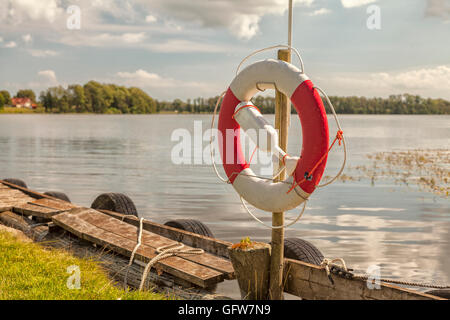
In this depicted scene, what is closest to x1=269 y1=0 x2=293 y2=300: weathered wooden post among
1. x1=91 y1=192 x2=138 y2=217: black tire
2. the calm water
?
the calm water

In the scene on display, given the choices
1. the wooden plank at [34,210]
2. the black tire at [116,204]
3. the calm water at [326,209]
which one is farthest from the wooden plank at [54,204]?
the calm water at [326,209]

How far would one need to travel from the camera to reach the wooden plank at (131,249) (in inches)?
164

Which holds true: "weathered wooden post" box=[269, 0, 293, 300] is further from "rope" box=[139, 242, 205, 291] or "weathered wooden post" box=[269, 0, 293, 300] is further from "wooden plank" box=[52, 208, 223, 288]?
"rope" box=[139, 242, 205, 291]

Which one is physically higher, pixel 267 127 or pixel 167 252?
pixel 267 127

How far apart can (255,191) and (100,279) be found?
1.66m

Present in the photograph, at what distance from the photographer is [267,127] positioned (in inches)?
156

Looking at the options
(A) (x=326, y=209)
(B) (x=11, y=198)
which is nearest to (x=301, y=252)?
(B) (x=11, y=198)

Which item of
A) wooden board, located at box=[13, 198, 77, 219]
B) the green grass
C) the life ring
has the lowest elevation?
the green grass

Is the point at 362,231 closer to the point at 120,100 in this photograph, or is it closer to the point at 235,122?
the point at 235,122

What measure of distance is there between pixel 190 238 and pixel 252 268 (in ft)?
4.65

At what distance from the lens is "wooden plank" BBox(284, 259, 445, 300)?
350 cm

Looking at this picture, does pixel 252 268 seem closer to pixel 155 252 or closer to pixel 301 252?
pixel 301 252

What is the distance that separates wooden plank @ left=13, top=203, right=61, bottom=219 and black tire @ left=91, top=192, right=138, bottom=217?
2.21 feet

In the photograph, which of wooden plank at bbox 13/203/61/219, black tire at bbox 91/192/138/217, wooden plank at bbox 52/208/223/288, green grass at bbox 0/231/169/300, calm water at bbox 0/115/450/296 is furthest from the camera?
calm water at bbox 0/115/450/296
